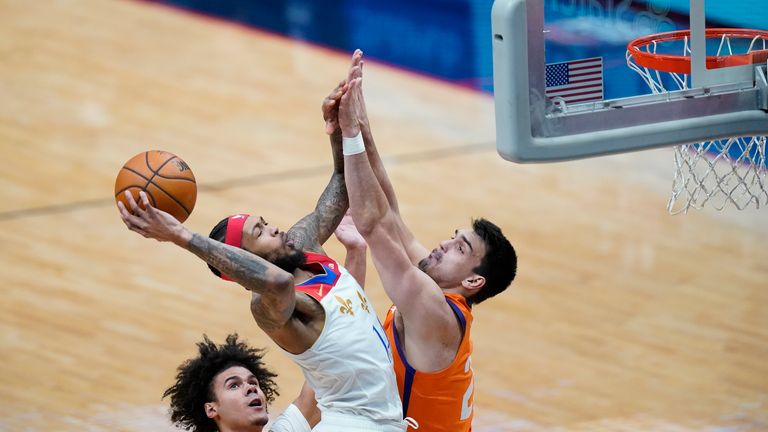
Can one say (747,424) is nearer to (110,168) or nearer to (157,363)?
(157,363)

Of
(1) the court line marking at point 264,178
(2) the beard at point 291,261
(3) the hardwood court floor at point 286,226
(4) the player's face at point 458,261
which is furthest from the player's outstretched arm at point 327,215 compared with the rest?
(1) the court line marking at point 264,178

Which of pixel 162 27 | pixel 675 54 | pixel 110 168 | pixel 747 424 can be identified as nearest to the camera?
pixel 675 54

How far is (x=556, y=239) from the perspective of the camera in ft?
29.9

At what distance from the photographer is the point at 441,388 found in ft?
17.6

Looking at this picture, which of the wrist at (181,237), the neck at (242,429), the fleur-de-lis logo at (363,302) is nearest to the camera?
the wrist at (181,237)

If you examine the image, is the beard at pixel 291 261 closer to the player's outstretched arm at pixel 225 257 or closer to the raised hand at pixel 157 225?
the player's outstretched arm at pixel 225 257

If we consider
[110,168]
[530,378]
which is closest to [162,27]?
[110,168]

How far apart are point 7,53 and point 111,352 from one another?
5.66m

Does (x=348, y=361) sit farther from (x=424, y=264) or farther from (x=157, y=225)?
(x=157, y=225)

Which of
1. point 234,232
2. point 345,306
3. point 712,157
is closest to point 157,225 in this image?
point 234,232

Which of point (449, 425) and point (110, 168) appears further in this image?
point (110, 168)

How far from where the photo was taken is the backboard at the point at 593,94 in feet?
15.7

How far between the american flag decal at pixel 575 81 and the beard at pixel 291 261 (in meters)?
1.18

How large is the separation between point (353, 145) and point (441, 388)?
1100mm
